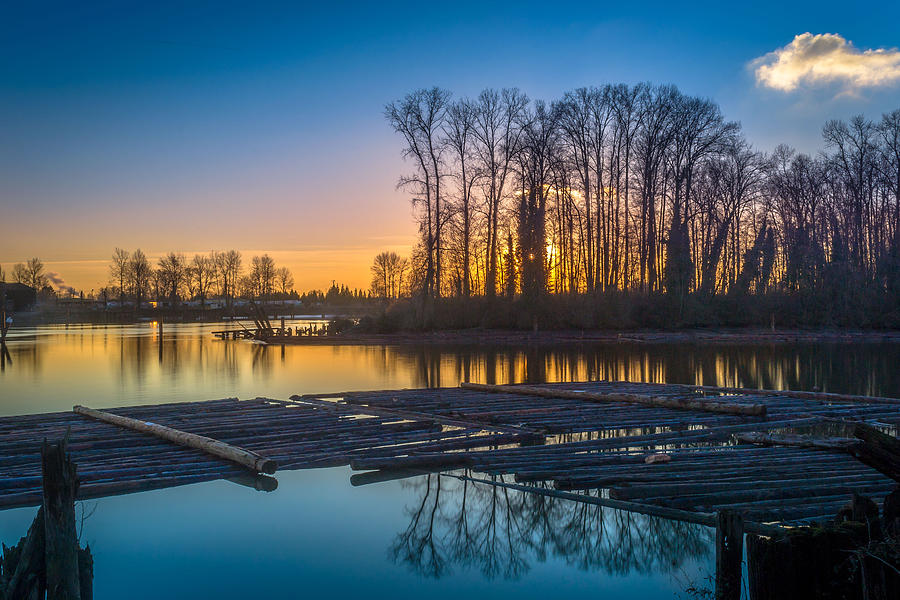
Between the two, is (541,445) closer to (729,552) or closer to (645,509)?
(645,509)

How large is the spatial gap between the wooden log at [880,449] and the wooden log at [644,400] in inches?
325

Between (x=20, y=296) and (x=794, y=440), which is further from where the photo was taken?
(x=20, y=296)

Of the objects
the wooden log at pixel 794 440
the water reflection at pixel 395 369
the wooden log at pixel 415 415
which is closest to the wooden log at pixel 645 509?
the wooden log at pixel 415 415

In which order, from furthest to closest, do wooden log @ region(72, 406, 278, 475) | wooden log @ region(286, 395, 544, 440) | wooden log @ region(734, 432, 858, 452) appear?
wooden log @ region(286, 395, 544, 440) → wooden log @ region(734, 432, 858, 452) → wooden log @ region(72, 406, 278, 475)

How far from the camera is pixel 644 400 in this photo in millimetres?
13578

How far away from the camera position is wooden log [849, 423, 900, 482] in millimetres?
4219

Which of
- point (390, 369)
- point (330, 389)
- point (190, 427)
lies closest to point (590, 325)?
point (390, 369)

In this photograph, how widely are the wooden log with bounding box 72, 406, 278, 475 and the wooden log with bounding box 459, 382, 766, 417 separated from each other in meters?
7.15

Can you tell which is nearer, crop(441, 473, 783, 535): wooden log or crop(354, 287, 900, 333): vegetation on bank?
crop(441, 473, 783, 535): wooden log

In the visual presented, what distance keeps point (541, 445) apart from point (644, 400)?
4.24m

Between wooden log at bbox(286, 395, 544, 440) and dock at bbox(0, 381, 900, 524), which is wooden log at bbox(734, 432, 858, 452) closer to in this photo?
dock at bbox(0, 381, 900, 524)

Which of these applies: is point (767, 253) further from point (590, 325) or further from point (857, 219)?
point (590, 325)

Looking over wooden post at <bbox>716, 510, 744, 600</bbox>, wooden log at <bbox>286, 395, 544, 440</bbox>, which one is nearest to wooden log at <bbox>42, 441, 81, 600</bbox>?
wooden post at <bbox>716, 510, 744, 600</bbox>

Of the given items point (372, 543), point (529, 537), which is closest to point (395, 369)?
point (372, 543)
